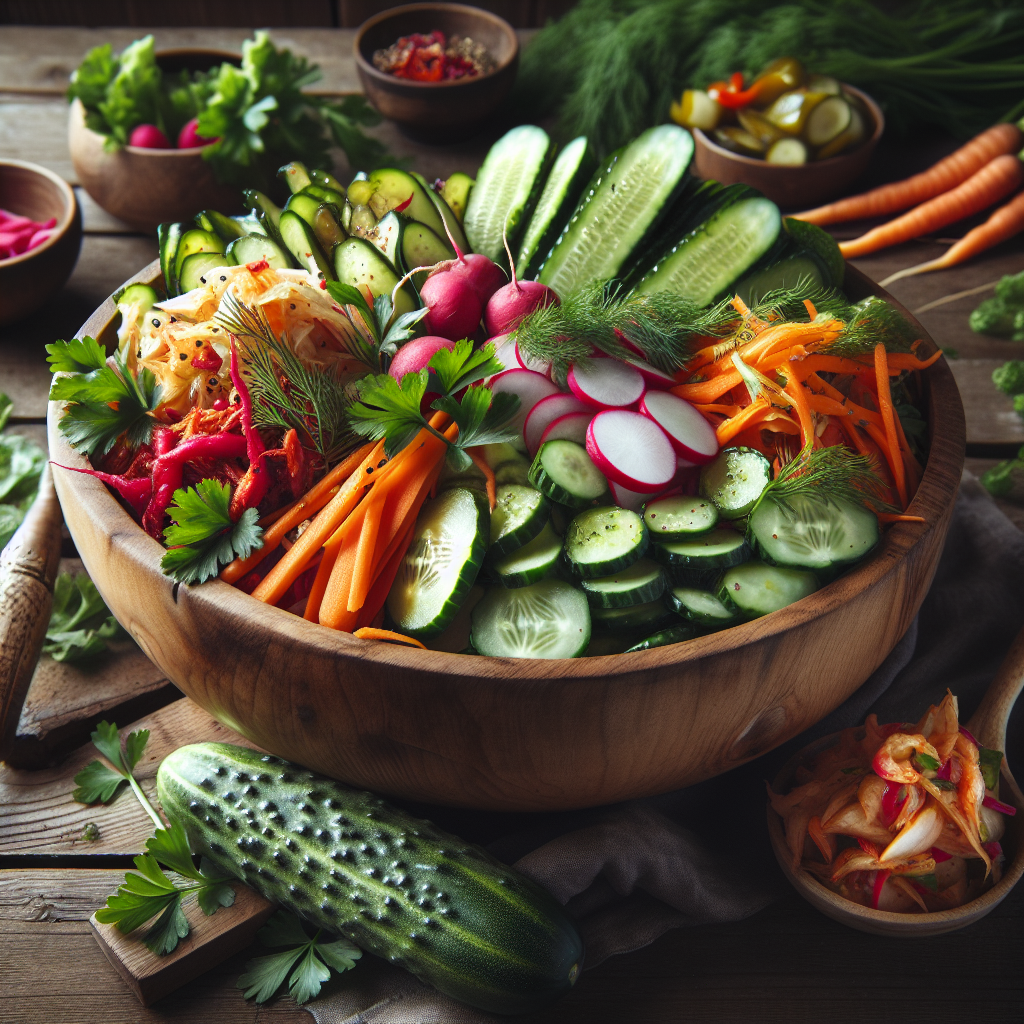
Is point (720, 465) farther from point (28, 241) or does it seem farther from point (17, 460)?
point (28, 241)

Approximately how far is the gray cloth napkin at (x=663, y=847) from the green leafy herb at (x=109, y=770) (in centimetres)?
51

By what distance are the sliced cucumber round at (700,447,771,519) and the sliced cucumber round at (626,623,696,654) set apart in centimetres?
21

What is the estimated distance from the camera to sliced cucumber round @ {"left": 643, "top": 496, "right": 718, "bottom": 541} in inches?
55.9

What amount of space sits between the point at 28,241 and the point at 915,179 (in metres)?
2.75

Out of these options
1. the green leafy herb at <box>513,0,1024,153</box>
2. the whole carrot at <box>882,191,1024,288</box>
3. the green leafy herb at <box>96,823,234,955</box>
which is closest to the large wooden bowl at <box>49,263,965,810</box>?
the green leafy herb at <box>96,823,234,955</box>

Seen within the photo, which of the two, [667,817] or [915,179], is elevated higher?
[915,179]

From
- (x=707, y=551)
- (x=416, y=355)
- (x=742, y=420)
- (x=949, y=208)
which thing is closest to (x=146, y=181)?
(x=416, y=355)

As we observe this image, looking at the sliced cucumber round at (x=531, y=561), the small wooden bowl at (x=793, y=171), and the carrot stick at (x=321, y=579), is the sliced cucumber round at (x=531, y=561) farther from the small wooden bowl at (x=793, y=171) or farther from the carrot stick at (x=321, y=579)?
the small wooden bowl at (x=793, y=171)

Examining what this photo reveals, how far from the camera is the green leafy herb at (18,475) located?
206 centimetres

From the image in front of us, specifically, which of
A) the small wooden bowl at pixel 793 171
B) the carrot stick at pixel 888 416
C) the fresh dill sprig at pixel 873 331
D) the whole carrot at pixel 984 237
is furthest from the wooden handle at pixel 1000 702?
the small wooden bowl at pixel 793 171

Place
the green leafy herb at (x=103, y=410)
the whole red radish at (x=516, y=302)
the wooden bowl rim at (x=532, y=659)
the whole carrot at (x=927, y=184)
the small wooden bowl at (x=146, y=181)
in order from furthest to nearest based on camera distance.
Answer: the whole carrot at (x=927, y=184), the small wooden bowl at (x=146, y=181), the whole red radish at (x=516, y=302), the green leafy herb at (x=103, y=410), the wooden bowl rim at (x=532, y=659)

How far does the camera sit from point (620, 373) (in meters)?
1.59

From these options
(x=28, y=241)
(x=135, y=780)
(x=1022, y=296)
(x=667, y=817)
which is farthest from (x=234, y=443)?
(x=1022, y=296)

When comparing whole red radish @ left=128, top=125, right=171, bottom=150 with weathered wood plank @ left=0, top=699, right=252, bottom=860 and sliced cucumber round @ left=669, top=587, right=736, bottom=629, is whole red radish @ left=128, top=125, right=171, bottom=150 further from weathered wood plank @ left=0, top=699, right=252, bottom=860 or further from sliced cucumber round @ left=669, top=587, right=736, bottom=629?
sliced cucumber round @ left=669, top=587, right=736, bottom=629
